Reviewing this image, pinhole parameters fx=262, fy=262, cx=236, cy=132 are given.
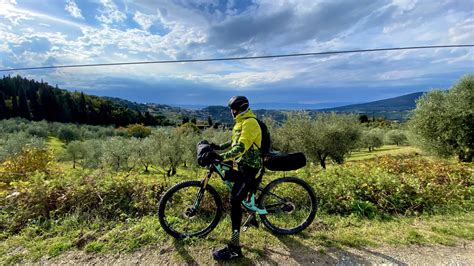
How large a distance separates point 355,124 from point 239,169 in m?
30.8

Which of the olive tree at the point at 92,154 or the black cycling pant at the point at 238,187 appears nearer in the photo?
the black cycling pant at the point at 238,187

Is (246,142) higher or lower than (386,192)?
higher

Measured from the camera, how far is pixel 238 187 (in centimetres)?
383

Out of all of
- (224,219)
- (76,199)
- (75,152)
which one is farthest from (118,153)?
(224,219)

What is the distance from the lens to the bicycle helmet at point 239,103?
369cm

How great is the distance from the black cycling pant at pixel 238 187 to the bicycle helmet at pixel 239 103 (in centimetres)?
86

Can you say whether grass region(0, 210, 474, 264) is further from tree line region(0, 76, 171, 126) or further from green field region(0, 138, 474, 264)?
tree line region(0, 76, 171, 126)

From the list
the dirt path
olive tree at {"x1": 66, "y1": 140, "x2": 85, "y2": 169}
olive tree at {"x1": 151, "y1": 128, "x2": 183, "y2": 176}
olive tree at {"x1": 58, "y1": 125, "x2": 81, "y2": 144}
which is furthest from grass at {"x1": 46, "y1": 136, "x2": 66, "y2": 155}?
the dirt path

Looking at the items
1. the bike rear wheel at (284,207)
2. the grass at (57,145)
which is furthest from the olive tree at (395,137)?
the grass at (57,145)

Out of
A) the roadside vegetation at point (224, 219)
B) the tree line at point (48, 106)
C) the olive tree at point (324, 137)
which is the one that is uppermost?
the tree line at point (48, 106)

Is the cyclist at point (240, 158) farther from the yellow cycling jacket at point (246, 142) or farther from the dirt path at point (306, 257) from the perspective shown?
the dirt path at point (306, 257)

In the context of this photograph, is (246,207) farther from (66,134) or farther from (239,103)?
(66,134)

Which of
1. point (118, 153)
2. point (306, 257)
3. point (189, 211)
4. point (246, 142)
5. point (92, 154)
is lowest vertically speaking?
point (92, 154)

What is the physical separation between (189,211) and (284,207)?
5.33ft
